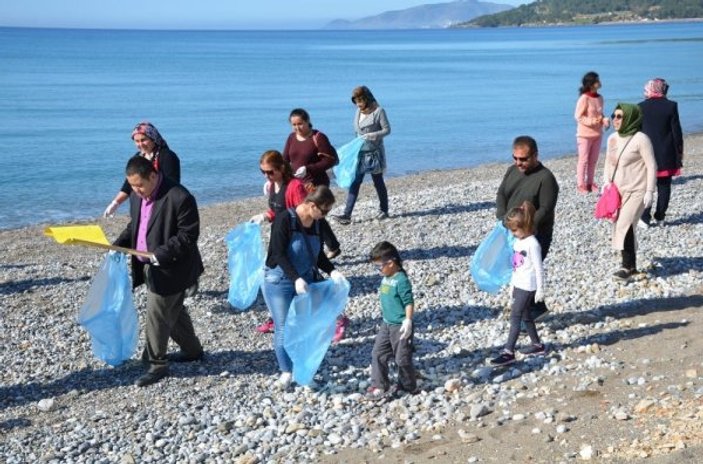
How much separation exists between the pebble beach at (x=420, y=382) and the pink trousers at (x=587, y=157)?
9.93 feet

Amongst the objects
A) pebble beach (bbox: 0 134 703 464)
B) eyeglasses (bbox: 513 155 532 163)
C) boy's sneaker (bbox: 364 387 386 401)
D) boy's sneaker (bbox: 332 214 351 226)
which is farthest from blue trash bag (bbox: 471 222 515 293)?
boy's sneaker (bbox: 332 214 351 226)

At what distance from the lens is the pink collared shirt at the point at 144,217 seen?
23.1ft

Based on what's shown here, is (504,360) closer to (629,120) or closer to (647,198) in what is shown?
(647,198)

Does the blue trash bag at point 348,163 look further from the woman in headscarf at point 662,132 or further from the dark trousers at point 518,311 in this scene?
the dark trousers at point 518,311

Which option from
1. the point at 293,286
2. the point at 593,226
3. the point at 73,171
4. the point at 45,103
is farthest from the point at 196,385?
the point at 45,103

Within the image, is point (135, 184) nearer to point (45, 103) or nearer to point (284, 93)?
point (45, 103)

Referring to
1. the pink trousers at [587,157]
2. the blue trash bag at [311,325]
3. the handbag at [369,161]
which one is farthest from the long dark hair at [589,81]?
the blue trash bag at [311,325]

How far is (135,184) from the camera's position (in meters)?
6.92

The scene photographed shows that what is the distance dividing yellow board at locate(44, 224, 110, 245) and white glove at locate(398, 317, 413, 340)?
7.95 feet

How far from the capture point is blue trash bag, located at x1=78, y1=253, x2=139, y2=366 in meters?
7.55

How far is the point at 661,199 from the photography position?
11992mm

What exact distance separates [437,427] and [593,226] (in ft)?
22.3

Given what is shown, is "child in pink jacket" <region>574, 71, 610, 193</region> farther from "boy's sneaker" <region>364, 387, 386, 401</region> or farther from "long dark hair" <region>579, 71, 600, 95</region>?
"boy's sneaker" <region>364, 387, 386, 401</region>

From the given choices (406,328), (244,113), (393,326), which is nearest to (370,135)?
(393,326)
